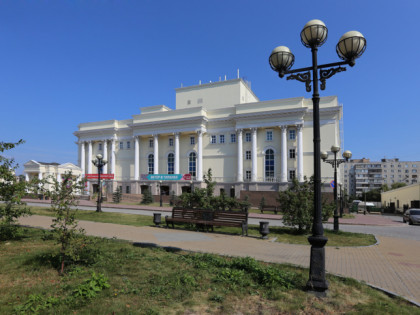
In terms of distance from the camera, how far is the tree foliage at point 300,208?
11.4 m

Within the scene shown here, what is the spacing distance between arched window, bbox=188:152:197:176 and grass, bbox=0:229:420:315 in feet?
116

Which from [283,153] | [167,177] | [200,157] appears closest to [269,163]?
[283,153]

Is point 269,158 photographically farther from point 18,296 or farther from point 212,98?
point 18,296

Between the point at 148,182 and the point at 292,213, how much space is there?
34046 mm

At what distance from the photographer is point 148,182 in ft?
140

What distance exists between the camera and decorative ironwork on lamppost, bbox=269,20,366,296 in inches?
190

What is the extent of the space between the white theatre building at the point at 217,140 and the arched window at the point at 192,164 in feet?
0.53

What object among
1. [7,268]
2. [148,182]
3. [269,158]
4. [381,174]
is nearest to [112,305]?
[7,268]

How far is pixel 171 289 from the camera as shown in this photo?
469 cm

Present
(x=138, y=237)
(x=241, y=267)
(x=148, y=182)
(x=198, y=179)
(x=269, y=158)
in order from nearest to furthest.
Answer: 1. (x=241, y=267)
2. (x=138, y=237)
3. (x=269, y=158)
4. (x=198, y=179)
5. (x=148, y=182)

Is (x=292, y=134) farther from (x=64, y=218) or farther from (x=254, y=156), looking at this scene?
(x=64, y=218)

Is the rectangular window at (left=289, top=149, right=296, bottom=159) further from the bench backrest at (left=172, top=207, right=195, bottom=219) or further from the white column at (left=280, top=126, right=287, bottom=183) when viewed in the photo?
the bench backrest at (left=172, top=207, right=195, bottom=219)

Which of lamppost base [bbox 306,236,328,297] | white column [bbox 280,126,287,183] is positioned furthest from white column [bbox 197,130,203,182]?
lamppost base [bbox 306,236,328,297]

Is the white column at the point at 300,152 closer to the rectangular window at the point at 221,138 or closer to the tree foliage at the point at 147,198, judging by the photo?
the rectangular window at the point at 221,138
